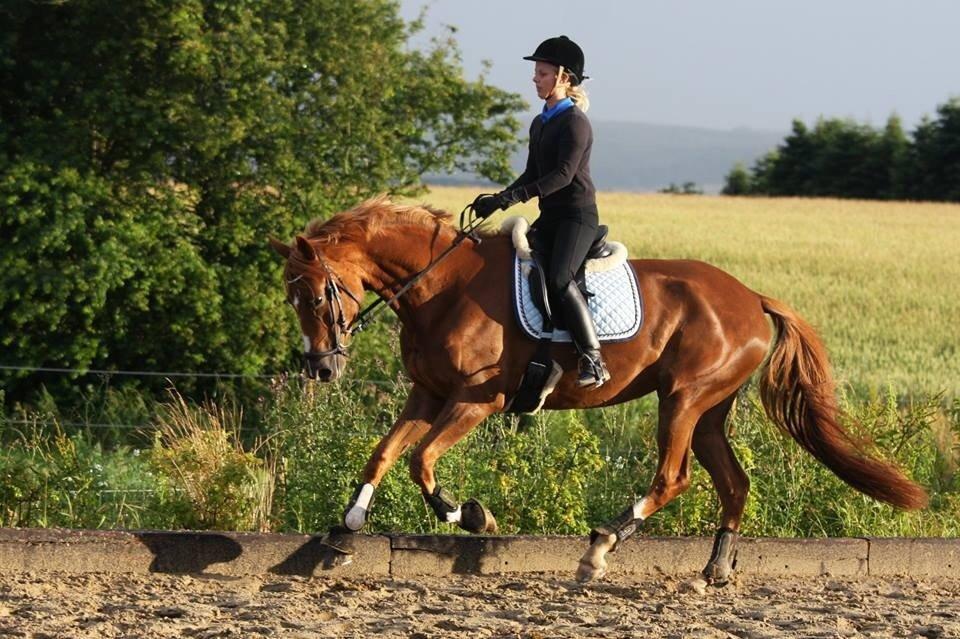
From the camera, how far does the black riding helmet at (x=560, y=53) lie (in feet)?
24.6

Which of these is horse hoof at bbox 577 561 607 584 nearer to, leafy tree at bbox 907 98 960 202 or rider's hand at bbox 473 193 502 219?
rider's hand at bbox 473 193 502 219

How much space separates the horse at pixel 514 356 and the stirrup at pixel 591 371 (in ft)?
0.48

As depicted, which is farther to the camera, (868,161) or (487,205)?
(868,161)

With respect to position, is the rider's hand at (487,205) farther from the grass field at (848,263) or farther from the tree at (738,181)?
the tree at (738,181)

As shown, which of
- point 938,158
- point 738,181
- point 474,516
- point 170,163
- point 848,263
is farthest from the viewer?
point 738,181

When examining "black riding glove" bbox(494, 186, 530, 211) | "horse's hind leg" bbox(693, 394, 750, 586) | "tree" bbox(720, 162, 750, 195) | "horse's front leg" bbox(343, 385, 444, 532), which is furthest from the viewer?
"tree" bbox(720, 162, 750, 195)

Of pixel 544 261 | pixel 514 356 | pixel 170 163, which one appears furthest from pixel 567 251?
pixel 170 163

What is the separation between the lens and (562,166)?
7.45 meters

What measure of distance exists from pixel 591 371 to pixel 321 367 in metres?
1.41

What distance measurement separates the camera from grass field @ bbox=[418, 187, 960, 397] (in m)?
21.3

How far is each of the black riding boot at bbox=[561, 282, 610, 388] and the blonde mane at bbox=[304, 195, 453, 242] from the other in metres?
0.79

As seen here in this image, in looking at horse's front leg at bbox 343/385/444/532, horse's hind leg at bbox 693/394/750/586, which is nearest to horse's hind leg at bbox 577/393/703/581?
horse's hind leg at bbox 693/394/750/586

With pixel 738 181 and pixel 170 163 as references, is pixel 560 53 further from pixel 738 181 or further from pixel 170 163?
pixel 738 181

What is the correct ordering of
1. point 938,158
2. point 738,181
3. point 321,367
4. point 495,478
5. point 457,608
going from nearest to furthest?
point 457,608, point 321,367, point 495,478, point 938,158, point 738,181
